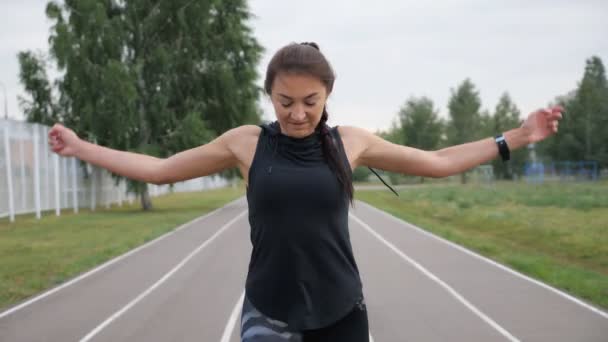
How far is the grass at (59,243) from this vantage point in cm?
1186

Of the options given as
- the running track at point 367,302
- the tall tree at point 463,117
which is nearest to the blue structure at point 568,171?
the tall tree at point 463,117

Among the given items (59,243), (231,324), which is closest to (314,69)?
(231,324)

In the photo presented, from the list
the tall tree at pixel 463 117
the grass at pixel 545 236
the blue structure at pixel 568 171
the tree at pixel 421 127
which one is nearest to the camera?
the grass at pixel 545 236

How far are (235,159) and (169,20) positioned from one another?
106ft

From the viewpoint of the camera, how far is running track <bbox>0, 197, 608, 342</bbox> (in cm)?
739

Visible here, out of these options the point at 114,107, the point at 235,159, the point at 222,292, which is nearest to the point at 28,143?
the point at 114,107

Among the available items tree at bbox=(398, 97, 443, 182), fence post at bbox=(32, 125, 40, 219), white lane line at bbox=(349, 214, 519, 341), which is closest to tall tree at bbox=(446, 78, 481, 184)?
tree at bbox=(398, 97, 443, 182)

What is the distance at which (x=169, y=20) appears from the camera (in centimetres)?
3359

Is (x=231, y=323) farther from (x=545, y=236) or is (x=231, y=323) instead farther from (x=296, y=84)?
(x=545, y=236)

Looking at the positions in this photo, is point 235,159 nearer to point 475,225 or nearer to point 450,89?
point 475,225

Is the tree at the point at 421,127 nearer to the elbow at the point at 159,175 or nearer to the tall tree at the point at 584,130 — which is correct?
the tall tree at the point at 584,130

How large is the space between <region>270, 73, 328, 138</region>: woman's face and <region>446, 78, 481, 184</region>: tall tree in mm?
70995

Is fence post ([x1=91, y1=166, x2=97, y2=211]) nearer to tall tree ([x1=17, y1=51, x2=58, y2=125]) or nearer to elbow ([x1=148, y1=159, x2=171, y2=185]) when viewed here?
tall tree ([x1=17, y1=51, x2=58, y2=125])

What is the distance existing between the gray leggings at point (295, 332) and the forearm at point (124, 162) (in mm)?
684
